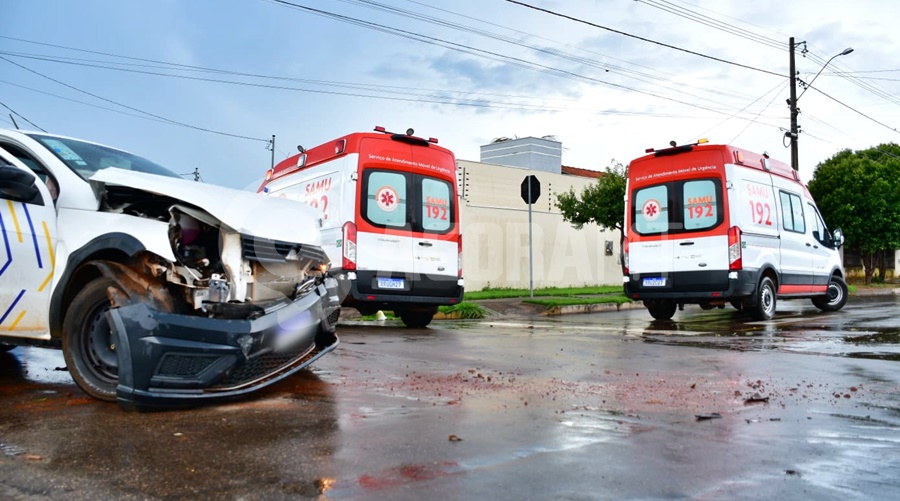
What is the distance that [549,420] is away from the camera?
429 centimetres

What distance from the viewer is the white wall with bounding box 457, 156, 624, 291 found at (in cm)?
2466

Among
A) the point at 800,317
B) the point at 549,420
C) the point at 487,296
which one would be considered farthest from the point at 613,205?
the point at 549,420

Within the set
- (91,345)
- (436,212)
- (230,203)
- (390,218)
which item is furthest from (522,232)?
(91,345)

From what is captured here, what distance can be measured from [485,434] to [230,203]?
230cm

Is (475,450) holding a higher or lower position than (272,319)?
lower

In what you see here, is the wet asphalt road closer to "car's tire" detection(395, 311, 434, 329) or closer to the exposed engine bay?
the exposed engine bay

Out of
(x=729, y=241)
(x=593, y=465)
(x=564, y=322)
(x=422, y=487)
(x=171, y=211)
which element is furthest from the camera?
(x=564, y=322)

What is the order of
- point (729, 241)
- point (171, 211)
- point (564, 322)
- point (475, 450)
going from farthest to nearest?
point (564, 322) → point (729, 241) → point (171, 211) → point (475, 450)

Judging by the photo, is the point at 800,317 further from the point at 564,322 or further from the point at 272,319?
the point at 272,319

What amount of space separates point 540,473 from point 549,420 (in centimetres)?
109

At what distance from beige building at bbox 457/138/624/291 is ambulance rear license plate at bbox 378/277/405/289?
42.5 ft

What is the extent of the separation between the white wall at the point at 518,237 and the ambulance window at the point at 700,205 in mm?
11981

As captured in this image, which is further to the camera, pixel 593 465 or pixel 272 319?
pixel 272 319

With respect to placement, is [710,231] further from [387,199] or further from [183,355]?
[183,355]
